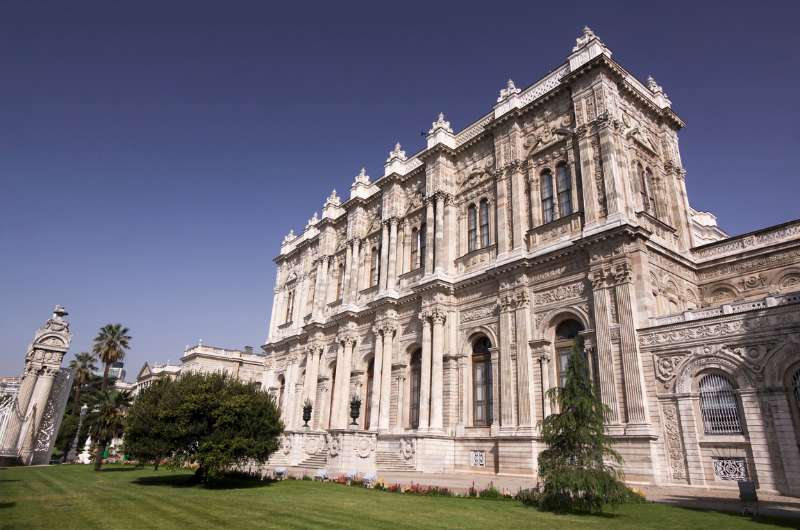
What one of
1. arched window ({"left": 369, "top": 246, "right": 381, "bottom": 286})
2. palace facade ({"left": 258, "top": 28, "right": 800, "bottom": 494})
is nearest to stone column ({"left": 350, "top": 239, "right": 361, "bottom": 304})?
palace facade ({"left": 258, "top": 28, "right": 800, "bottom": 494})

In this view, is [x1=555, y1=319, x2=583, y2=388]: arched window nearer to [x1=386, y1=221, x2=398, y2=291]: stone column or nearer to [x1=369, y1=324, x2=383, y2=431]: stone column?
[x1=369, y1=324, x2=383, y2=431]: stone column

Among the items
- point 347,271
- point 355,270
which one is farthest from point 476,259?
point 347,271

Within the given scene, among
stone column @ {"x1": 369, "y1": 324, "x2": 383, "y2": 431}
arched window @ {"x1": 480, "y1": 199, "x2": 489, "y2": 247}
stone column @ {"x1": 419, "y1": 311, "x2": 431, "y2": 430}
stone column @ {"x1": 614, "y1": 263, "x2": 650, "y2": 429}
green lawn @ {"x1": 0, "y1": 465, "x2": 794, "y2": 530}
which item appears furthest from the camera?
stone column @ {"x1": 369, "y1": 324, "x2": 383, "y2": 431}

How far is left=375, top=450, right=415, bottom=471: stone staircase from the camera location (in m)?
22.4

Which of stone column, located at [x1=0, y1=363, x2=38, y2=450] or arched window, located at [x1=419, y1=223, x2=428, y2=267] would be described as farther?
arched window, located at [x1=419, y1=223, x2=428, y2=267]

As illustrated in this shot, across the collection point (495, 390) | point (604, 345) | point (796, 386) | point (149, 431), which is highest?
point (604, 345)

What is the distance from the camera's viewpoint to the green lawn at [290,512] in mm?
9211

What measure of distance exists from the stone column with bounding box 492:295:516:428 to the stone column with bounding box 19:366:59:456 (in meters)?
21.8

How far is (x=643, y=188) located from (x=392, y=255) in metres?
14.0

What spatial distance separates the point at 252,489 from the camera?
15.8 m

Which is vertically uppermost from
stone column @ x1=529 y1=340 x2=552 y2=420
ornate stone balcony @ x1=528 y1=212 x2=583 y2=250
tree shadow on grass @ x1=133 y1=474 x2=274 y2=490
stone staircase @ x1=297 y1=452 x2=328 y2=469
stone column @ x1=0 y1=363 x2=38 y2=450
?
ornate stone balcony @ x1=528 y1=212 x2=583 y2=250

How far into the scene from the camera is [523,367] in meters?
20.4

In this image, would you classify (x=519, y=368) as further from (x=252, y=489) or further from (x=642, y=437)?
(x=252, y=489)

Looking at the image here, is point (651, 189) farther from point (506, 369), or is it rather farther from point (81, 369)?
point (81, 369)
